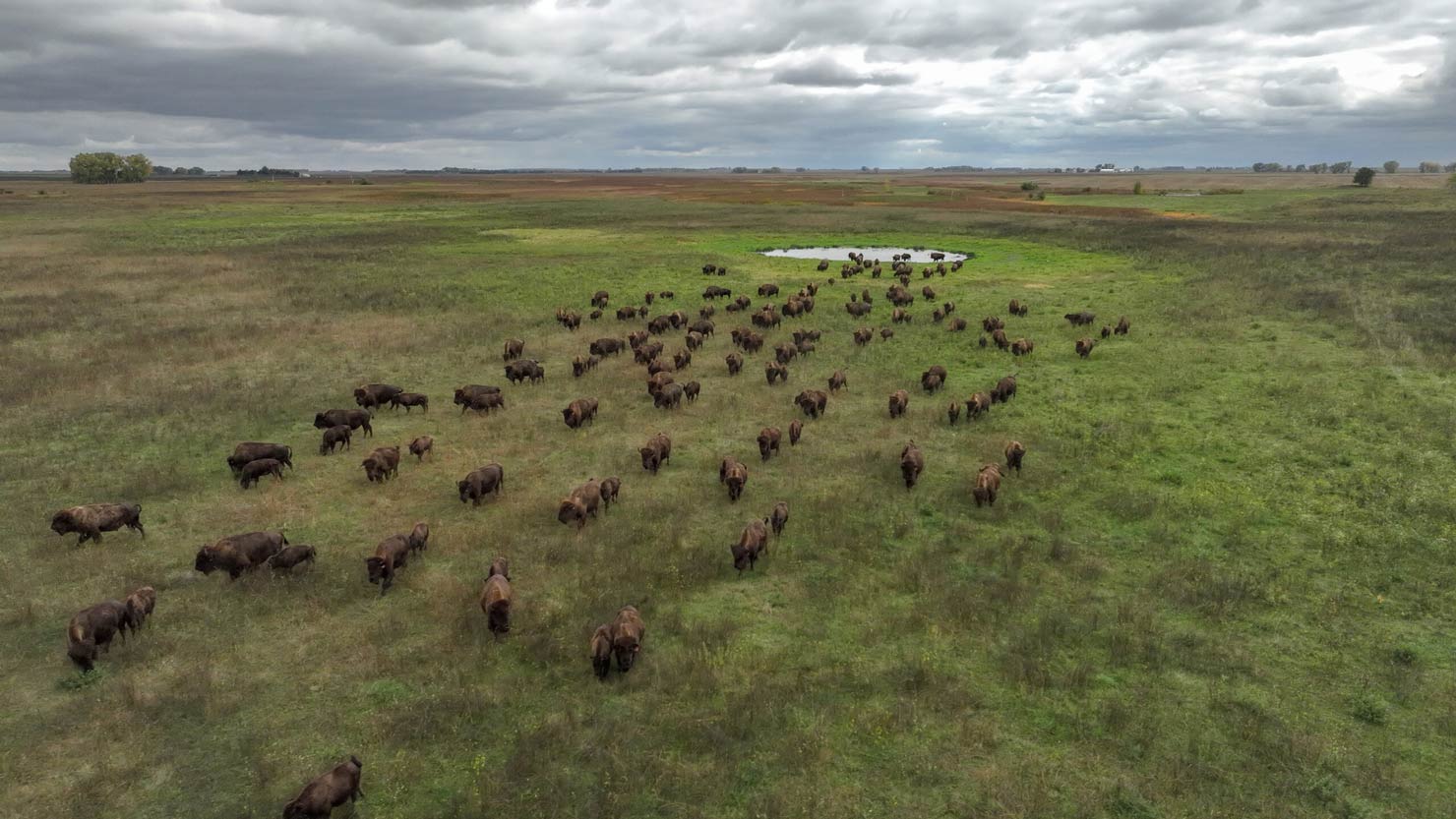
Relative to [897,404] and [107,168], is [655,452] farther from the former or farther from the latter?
[107,168]

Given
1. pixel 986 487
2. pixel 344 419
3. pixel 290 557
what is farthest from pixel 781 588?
pixel 344 419

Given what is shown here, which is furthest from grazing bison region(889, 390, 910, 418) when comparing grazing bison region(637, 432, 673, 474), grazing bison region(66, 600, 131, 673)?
grazing bison region(66, 600, 131, 673)

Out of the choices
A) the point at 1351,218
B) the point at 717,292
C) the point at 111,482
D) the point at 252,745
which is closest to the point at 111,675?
the point at 252,745

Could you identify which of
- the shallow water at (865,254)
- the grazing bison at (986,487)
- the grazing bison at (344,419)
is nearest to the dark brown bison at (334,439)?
the grazing bison at (344,419)

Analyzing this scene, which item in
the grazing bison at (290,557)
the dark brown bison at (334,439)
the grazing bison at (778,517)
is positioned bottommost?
the grazing bison at (290,557)

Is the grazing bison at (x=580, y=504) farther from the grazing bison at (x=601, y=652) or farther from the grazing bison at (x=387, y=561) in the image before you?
the grazing bison at (x=601, y=652)
